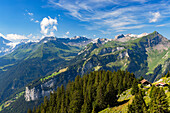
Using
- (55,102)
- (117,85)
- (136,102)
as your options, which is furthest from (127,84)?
(55,102)

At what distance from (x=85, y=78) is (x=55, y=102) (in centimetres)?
3088

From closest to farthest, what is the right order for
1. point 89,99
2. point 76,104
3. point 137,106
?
1. point 137,106
2. point 89,99
3. point 76,104

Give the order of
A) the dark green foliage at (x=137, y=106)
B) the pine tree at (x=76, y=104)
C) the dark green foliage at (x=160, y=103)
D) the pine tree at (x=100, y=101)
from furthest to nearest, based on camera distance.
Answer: the pine tree at (x=76, y=104), the pine tree at (x=100, y=101), the dark green foliage at (x=137, y=106), the dark green foliage at (x=160, y=103)

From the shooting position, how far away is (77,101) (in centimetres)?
6906

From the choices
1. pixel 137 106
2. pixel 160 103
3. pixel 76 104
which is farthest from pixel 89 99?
pixel 160 103

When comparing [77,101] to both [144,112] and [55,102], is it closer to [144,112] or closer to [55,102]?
[55,102]

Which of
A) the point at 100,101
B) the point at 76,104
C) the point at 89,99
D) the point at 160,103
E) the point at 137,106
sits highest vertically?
the point at 160,103

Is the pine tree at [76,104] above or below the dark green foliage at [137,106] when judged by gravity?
below

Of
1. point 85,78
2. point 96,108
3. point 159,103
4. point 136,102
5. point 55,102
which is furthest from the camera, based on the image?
point 85,78

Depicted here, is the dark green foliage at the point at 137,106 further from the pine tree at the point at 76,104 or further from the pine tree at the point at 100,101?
the pine tree at the point at 76,104

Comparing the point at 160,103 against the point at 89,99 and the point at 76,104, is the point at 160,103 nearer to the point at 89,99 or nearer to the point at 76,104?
the point at 89,99

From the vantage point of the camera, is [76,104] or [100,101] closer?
[100,101]

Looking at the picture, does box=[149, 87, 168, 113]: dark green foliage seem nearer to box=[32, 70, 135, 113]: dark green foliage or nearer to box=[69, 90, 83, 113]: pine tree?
box=[32, 70, 135, 113]: dark green foliage

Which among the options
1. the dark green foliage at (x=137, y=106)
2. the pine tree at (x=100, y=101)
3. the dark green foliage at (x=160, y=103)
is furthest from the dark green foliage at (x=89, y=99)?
the dark green foliage at (x=160, y=103)
